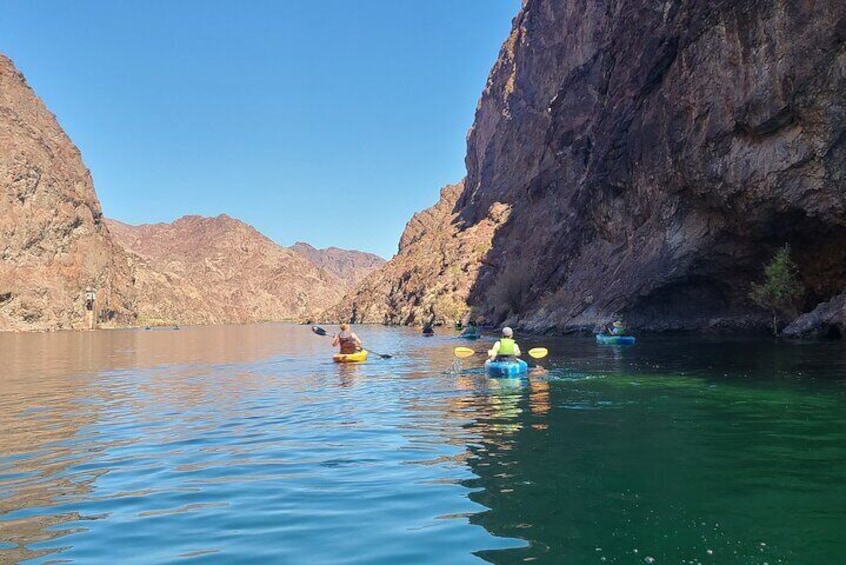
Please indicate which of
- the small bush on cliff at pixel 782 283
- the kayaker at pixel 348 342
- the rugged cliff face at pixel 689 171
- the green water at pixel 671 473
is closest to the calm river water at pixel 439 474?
the green water at pixel 671 473

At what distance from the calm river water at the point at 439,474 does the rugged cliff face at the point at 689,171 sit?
21690 millimetres

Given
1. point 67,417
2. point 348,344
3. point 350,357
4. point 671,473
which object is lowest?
point 67,417

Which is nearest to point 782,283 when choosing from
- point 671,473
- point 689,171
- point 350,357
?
point 689,171

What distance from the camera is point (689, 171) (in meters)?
47.3

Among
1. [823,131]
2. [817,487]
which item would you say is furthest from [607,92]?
[817,487]

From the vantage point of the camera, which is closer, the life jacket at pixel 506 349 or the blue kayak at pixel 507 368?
the blue kayak at pixel 507 368

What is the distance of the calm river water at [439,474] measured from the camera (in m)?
7.08

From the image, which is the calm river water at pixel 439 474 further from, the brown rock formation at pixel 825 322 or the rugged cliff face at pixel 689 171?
the rugged cliff face at pixel 689 171

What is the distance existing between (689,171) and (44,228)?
152 meters

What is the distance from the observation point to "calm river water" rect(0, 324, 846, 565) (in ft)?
23.2

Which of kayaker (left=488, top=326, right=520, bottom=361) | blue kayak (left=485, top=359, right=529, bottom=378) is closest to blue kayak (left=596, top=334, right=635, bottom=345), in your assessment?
kayaker (left=488, top=326, right=520, bottom=361)

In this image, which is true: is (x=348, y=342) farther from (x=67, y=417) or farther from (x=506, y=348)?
(x=67, y=417)

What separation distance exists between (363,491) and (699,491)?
4720 millimetres

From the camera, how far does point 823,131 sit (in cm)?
3556
